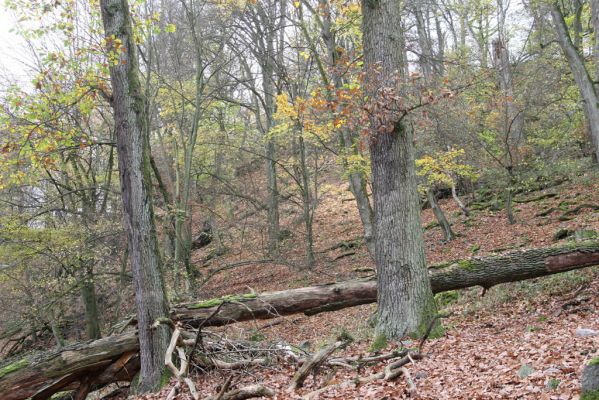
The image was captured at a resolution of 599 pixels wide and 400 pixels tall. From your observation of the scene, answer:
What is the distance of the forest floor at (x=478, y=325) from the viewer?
4.44 meters

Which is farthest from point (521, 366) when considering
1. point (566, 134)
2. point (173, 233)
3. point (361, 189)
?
point (566, 134)

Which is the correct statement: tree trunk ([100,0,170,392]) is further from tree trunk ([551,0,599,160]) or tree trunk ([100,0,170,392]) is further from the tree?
tree trunk ([551,0,599,160])

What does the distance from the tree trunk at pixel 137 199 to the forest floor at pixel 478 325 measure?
0.68 m

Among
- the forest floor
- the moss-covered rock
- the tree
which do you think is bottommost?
the forest floor

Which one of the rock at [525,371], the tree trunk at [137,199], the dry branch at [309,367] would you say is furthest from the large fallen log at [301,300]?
the rock at [525,371]

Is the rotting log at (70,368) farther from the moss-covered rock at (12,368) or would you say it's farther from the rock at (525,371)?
the rock at (525,371)


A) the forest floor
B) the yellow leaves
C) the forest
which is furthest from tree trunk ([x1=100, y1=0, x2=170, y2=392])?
the yellow leaves

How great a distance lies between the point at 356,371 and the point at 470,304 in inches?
180

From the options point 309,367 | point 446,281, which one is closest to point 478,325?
point 446,281

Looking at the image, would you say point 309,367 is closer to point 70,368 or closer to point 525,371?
point 525,371

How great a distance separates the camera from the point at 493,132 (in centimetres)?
1534

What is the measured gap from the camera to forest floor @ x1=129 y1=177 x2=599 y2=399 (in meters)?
4.44

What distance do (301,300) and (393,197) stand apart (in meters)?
2.84

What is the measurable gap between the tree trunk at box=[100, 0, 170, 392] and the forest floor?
0.68 meters
